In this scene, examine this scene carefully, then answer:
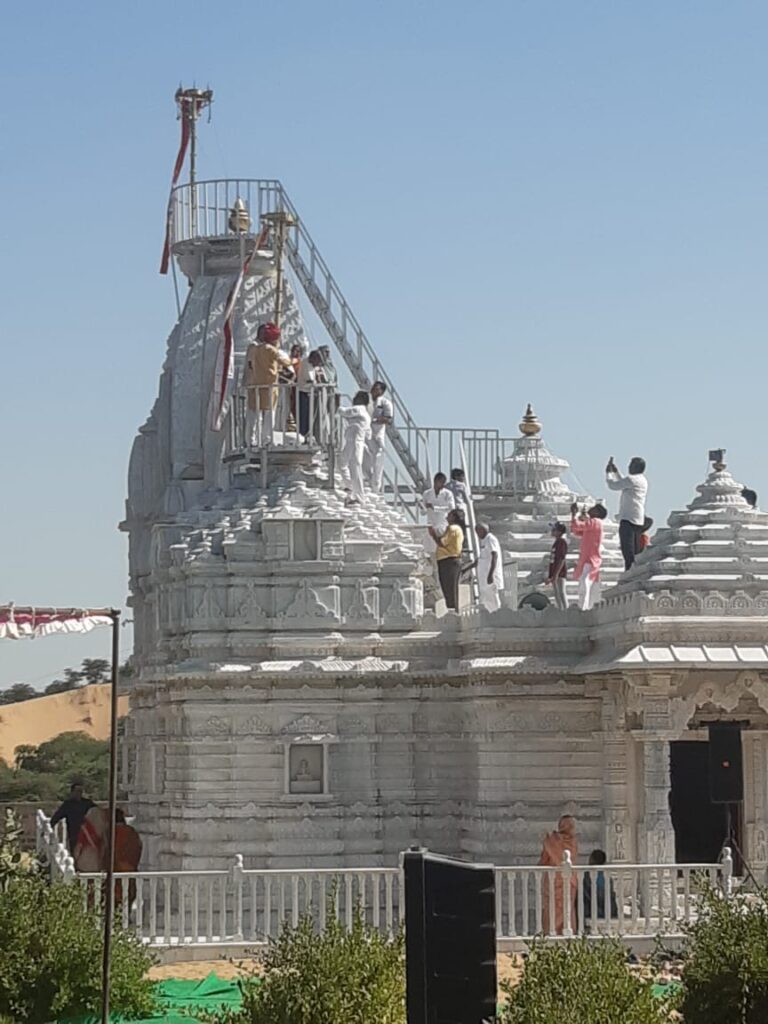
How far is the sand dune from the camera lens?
82062 millimetres

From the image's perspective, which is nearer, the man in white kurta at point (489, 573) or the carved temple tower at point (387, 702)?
the carved temple tower at point (387, 702)

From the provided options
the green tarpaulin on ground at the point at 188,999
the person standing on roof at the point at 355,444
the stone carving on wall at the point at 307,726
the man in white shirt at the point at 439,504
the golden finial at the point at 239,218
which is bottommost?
the green tarpaulin on ground at the point at 188,999

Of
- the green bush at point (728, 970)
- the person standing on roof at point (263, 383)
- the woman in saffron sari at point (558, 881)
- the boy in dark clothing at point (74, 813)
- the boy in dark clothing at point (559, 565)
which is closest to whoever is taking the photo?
the green bush at point (728, 970)

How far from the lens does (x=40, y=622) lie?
18250 mm

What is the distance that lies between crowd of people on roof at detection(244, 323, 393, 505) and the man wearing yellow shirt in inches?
51.4

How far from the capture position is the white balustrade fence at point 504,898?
22.4 metres

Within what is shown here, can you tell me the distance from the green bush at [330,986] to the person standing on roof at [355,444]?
14519 mm

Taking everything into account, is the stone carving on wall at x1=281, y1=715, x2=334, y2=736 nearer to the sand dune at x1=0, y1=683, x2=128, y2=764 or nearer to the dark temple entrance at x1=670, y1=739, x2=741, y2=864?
the dark temple entrance at x1=670, y1=739, x2=741, y2=864

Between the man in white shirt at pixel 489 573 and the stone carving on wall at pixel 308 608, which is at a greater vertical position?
the man in white shirt at pixel 489 573

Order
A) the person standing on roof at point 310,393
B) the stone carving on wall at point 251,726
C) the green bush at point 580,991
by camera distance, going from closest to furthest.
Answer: the green bush at point 580,991, the stone carving on wall at point 251,726, the person standing on roof at point 310,393

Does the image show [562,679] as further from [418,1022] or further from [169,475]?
[418,1022]

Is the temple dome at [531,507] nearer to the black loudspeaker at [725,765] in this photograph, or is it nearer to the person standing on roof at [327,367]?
the person standing on roof at [327,367]

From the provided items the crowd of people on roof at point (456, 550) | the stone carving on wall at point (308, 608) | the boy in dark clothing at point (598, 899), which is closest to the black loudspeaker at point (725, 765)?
the boy in dark clothing at point (598, 899)

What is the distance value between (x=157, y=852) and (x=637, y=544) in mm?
7644
